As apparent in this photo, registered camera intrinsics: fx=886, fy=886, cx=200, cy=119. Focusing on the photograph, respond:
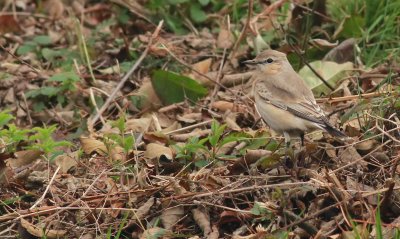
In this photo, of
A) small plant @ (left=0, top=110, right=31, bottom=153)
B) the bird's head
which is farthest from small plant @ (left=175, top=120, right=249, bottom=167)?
small plant @ (left=0, top=110, right=31, bottom=153)

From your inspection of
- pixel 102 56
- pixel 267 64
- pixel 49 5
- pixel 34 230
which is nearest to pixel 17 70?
pixel 102 56

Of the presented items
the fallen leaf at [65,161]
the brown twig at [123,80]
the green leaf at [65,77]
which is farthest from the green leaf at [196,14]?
the fallen leaf at [65,161]

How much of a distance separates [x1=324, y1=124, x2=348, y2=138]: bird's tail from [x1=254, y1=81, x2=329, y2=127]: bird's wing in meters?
0.10

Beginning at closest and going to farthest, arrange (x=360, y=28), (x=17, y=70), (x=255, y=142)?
(x=255, y=142), (x=360, y=28), (x=17, y=70)

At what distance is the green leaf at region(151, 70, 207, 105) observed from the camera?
8234mm

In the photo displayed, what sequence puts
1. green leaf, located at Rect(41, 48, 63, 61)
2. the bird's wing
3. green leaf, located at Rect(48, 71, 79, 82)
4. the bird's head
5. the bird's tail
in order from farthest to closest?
green leaf, located at Rect(41, 48, 63, 61) < green leaf, located at Rect(48, 71, 79, 82) < the bird's head < the bird's wing < the bird's tail

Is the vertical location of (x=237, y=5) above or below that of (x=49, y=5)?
above

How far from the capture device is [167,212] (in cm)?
608

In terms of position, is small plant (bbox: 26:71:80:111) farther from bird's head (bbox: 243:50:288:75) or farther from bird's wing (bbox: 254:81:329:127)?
bird's wing (bbox: 254:81:329:127)

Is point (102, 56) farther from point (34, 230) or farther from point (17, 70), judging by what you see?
point (34, 230)

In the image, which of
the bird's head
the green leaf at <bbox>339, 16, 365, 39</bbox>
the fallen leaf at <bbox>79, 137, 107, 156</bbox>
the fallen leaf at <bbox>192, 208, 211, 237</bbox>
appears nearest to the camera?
the fallen leaf at <bbox>192, 208, 211, 237</bbox>

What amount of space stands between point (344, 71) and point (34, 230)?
339 centimetres

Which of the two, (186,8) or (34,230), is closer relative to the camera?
(34,230)

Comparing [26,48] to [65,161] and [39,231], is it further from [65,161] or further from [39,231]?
[39,231]
